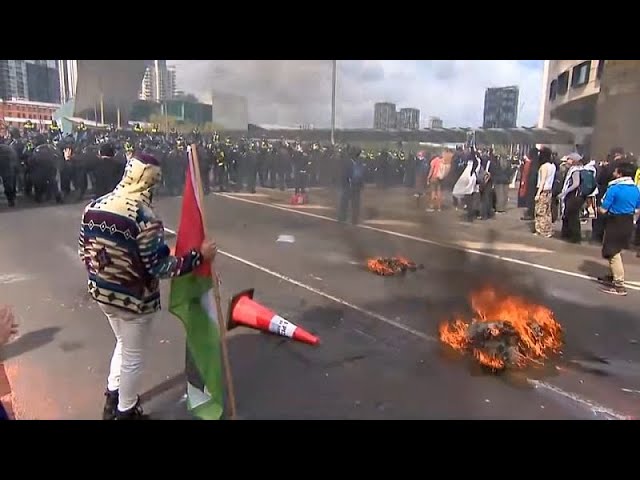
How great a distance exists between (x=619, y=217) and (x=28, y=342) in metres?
4.91

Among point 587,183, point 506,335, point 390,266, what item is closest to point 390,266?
point 390,266

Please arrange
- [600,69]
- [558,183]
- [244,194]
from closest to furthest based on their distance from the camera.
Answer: [600,69] < [244,194] < [558,183]

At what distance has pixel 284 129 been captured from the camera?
4133 millimetres

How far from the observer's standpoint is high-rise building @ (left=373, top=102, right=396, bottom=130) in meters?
4.00

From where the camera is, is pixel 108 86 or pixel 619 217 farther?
pixel 619 217

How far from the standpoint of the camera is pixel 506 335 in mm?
2715

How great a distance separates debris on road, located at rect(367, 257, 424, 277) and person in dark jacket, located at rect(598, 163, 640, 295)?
1.76 m

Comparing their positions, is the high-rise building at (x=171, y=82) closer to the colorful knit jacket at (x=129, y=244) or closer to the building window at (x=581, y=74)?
the colorful knit jacket at (x=129, y=244)

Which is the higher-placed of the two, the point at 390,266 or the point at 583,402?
the point at 390,266

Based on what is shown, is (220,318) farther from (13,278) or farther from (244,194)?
(244,194)

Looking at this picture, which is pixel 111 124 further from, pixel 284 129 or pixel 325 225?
pixel 325 225

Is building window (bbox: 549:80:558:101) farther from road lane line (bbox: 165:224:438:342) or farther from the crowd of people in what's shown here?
road lane line (bbox: 165:224:438:342)

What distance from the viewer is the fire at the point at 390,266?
14.7 feet
